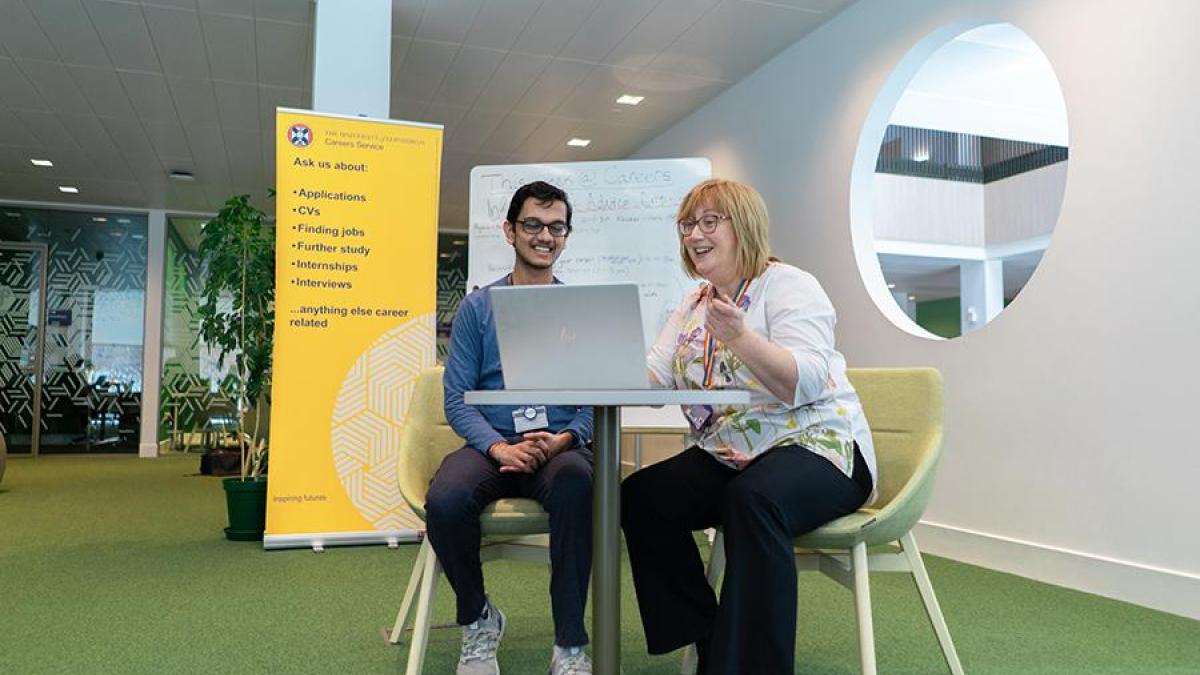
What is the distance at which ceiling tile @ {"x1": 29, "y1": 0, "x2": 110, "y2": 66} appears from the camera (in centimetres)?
481

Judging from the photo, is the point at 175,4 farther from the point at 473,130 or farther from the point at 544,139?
the point at 544,139

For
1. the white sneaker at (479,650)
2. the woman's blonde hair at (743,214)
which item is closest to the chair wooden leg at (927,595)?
the woman's blonde hair at (743,214)

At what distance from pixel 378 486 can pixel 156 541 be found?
3.59 ft

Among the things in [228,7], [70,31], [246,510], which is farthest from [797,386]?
[70,31]

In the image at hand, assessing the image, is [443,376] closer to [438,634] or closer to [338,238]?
[438,634]

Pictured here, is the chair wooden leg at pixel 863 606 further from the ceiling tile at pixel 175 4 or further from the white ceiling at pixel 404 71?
the ceiling tile at pixel 175 4

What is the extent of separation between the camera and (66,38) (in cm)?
523

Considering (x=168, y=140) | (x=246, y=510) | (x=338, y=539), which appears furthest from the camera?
(x=168, y=140)

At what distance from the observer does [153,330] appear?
999 centimetres

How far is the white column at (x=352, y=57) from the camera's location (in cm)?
450

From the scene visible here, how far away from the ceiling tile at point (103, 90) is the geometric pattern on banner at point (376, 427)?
3.30 m

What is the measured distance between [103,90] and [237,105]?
0.87 meters

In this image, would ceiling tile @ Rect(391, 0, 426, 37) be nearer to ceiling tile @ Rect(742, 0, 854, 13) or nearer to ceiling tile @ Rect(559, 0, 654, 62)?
ceiling tile @ Rect(559, 0, 654, 62)

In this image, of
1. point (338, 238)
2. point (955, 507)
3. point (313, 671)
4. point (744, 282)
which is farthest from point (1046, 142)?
point (313, 671)
